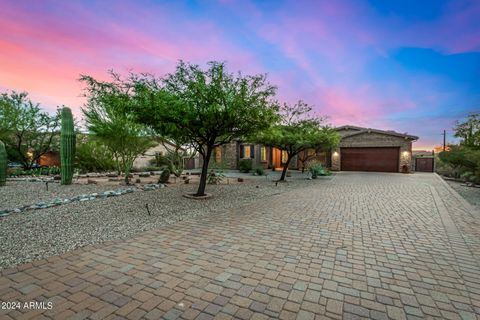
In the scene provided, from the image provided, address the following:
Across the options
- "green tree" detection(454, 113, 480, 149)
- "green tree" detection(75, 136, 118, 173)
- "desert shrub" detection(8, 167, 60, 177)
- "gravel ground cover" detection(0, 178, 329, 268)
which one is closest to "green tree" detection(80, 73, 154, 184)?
"gravel ground cover" detection(0, 178, 329, 268)

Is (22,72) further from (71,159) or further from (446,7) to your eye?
(446,7)

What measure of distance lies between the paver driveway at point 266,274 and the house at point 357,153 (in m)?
13.7

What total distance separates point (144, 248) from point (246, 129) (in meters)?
5.04

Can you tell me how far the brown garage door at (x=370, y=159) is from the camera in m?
19.5

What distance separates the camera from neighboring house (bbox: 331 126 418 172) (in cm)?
1881

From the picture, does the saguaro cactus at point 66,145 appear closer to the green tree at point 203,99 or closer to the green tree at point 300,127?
the green tree at point 203,99

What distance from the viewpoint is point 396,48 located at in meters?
10.8

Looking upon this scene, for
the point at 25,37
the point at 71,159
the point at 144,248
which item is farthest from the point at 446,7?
the point at 71,159

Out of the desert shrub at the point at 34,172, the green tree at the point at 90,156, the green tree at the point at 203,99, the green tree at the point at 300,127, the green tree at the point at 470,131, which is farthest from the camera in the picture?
the green tree at the point at 470,131

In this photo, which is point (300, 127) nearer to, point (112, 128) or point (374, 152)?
point (112, 128)

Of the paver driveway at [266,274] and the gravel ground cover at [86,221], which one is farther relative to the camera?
the gravel ground cover at [86,221]

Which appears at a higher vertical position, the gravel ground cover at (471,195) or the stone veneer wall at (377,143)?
the stone veneer wall at (377,143)

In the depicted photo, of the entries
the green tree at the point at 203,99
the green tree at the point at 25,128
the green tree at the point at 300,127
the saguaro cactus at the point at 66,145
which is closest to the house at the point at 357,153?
the green tree at the point at 300,127

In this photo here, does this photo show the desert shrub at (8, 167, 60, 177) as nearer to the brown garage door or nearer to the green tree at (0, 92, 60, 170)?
the green tree at (0, 92, 60, 170)
